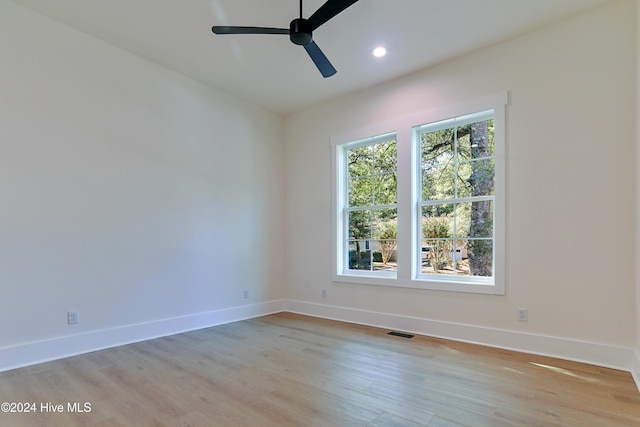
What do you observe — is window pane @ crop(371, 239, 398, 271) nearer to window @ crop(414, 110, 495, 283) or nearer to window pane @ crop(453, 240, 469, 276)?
window @ crop(414, 110, 495, 283)

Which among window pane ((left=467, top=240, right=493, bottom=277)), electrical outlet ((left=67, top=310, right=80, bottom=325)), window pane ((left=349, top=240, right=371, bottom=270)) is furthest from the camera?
window pane ((left=349, top=240, right=371, bottom=270))

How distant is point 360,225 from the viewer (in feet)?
15.3

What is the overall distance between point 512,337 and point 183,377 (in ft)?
9.58

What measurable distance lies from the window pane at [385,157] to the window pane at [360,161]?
0.09 meters

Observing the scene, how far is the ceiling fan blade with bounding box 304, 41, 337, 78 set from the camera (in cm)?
272

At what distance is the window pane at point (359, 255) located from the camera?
4.57 meters

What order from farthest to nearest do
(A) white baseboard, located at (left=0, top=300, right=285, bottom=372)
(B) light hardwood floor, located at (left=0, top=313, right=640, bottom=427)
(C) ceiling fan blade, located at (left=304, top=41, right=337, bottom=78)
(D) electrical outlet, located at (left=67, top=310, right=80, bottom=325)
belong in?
(D) electrical outlet, located at (left=67, top=310, right=80, bottom=325)
(A) white baseboard, located at (left=0, top=300, right=285, bottom=372)
(C) ceiling fan blade, located at (left=304, top=41, right=337, bottom=78)
(B) light hardwood floor, located at (left=0, top=313, right=640, bottom=427)

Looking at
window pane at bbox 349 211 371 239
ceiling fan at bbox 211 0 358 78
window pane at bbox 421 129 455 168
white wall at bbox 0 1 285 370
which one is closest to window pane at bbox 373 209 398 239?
window pane at bbox 349 211 371 239

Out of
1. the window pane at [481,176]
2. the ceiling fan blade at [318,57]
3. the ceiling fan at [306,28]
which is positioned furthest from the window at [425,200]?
the ceiling fan at [306,28]

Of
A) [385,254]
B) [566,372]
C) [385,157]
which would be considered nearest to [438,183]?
[385,157]

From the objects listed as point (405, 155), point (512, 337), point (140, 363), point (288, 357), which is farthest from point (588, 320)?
point (140, 363)

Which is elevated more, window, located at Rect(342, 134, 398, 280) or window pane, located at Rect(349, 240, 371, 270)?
window, located at Rect(342, 134, 398, 280)

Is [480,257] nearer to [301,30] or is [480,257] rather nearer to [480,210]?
[480,210]

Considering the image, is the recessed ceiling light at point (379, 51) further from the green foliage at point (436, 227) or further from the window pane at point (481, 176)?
the green foliage at point (436, 227)
